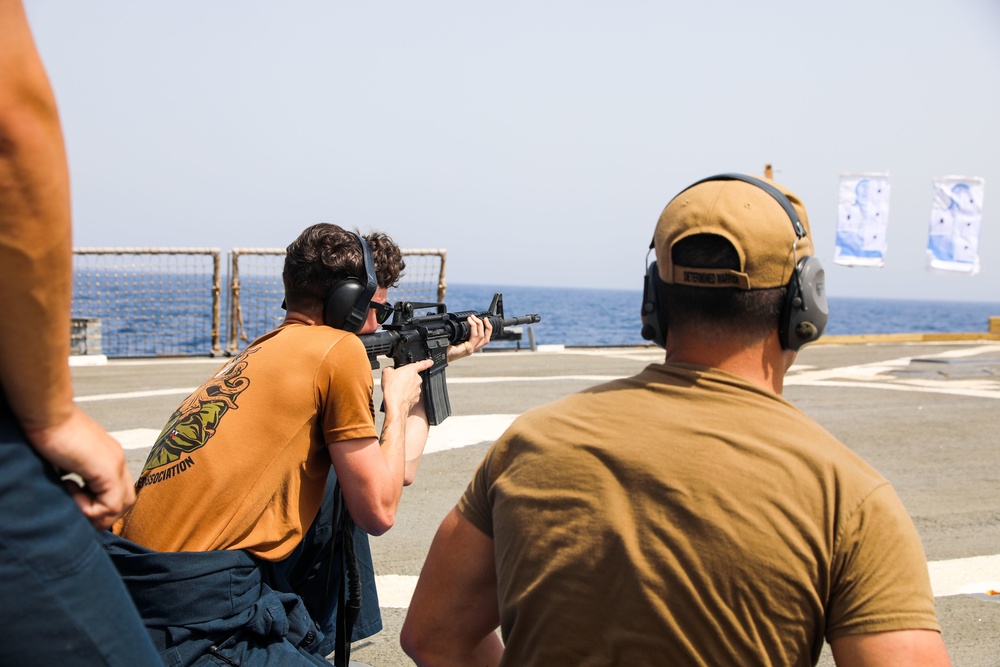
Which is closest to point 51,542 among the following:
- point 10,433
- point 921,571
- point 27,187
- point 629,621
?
point 10,433

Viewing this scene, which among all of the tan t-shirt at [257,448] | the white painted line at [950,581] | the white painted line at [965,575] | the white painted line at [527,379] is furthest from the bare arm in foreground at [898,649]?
the white painted line at [527,379]

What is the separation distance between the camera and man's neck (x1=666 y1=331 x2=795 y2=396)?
1.91m

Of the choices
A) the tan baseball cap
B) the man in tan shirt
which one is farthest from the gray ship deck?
the tan baseball cap

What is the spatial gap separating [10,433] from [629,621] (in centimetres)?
113

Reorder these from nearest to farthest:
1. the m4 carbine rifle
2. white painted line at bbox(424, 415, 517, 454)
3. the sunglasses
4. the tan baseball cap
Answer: the tan baseball cap, the sunglasses, the m4 carbine rifle, white painted line at bbox(424, 415, 517, 454)

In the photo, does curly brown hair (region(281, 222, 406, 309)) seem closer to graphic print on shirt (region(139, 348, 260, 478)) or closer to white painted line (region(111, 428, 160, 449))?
graphic print on shirt (region(139, 348, 260, 478))

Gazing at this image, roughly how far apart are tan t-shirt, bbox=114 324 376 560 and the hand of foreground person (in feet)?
3.52

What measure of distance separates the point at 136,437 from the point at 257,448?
5586 millimetres

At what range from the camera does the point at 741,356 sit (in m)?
1.91

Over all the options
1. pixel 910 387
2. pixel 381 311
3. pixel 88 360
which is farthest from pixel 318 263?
pixel 88 360

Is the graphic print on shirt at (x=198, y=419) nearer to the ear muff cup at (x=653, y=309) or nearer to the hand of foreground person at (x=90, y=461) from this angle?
the hand of foreground person at (x=90, y=461)

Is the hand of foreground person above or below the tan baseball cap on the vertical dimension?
below

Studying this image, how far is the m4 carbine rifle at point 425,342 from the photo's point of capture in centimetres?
388

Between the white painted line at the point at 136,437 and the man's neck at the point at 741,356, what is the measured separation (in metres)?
6.48
